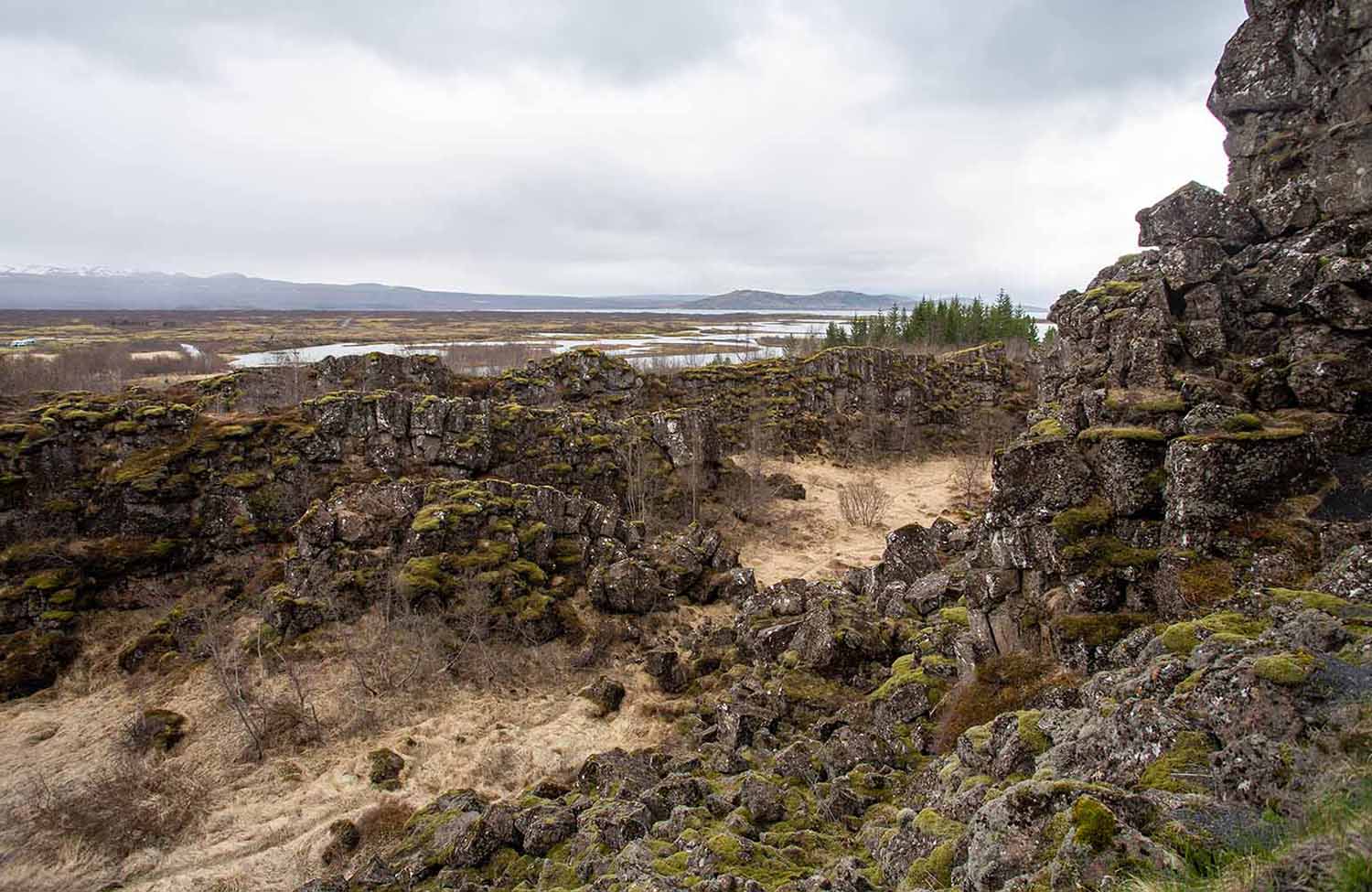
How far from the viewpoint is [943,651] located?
48.8 feet

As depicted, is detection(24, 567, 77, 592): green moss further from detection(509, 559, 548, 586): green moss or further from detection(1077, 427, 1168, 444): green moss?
detection(1077, 427, 1168, 444): green moss

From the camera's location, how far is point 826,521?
3759 centimetres

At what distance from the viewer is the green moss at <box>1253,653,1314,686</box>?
6844 mm

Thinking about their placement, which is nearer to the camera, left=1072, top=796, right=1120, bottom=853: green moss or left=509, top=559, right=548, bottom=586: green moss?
left=1072, top=796, right=1120, bottom=853: green moss

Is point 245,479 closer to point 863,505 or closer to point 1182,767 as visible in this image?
point 863,505

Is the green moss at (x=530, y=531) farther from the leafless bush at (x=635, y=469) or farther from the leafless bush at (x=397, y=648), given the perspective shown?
the leafless bush at (x=635, y=469)

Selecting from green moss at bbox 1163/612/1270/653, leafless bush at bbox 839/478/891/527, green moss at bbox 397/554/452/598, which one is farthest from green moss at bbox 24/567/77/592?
leafless bush at bbox 839/478/891/527

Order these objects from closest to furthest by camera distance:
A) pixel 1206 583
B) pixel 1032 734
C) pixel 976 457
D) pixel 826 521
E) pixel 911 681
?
pixel 1032 734 < pixel 1206 583 < pixel 911 681 < pixel 826 521 < pixel 976 457

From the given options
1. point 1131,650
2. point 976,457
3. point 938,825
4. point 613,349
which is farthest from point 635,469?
point 613,349

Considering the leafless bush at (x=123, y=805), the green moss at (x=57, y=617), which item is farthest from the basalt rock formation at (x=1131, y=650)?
the green moss at (x=57, y=617)

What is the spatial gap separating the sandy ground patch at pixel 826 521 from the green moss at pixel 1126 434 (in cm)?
1850

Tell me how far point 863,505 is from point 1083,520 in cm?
2571

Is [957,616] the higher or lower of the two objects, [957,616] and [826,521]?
Answer: the higher

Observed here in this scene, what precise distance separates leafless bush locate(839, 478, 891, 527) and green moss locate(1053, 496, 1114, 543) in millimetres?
24464
